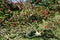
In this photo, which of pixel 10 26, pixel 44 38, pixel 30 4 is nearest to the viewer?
pixel 44 38

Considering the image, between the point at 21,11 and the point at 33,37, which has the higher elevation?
the point at 21,11

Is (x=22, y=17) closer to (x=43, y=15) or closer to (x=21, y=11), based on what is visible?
(x=21, y=11)

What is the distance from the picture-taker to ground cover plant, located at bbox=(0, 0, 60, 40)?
21.1ft

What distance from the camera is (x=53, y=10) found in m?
7.57

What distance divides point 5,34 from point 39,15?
143 centimetres

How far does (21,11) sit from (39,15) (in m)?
0.64

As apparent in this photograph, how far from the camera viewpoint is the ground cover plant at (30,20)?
644cm

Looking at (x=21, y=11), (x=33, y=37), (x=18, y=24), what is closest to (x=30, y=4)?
(x=21, y=11)

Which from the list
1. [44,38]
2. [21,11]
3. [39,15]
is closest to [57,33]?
[44,38]

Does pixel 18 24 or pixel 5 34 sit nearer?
pixel 5 34

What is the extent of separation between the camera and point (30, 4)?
24.1 ft

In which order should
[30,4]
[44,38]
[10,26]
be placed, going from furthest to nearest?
1. [30,4]
2. [10,26]
3. [44,38]

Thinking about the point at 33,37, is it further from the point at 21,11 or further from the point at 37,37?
the point at 21,11

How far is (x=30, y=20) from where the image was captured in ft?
23.0
